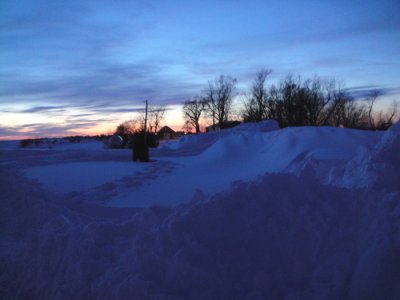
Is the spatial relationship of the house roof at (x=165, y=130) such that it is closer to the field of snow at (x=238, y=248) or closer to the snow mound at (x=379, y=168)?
the snow mound at (x=379, y=168)

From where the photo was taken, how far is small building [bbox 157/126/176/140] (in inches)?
2258

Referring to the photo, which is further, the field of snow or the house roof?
the house roof

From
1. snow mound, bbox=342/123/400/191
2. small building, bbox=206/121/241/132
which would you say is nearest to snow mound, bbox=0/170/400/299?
snow mound, bbox=342/123/400/191

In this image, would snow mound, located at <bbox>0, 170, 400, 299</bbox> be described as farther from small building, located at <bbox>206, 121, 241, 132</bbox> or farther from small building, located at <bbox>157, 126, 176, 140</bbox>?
small building, located at <bbox>157, 126, 176, 140</bbox>

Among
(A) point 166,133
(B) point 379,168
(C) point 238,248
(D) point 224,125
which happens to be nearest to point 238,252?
(C) point 238,248

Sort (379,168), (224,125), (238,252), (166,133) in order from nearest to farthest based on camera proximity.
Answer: (238,252) → (379,168) → (224,125) → (166,133)

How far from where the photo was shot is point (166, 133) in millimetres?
59656

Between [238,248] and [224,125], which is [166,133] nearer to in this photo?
[224,125]

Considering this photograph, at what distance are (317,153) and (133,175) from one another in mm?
5922

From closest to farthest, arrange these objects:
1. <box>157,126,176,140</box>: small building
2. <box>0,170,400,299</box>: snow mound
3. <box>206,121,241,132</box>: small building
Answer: <box>0,170,400,299</box>: snow mound → <box>206,121,241,132</box>: small building → <box>157,126,176,140</box>: small building

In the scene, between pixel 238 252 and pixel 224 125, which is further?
pixel 224 125

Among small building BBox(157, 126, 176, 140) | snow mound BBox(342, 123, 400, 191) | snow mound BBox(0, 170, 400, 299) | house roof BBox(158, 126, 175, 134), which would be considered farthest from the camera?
house roof BBox(158, 126, 175, 134)

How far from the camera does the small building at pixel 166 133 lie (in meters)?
57.3

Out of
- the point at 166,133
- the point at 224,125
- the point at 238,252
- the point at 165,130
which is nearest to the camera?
the point at 238,252
